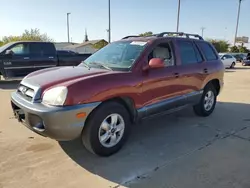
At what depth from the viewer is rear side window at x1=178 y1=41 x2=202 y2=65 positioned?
4.98 metres

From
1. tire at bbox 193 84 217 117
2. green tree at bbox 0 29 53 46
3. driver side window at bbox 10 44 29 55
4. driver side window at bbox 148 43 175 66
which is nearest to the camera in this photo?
driver side window at bbox 148 43 175 66

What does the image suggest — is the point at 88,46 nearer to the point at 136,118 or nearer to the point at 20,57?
the point at 20,57

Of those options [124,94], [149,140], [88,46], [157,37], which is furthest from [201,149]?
[88,46]

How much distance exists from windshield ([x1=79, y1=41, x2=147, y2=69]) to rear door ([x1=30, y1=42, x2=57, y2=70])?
715 centimetres

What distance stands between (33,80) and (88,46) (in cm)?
4712

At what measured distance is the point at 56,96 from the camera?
316 centimetres

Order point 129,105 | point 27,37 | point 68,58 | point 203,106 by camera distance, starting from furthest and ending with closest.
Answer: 1. point 27,37
2. point 68,58
3. point 203,106
4. point 129,105

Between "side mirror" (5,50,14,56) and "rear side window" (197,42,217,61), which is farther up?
"rear side window" (197,42,217,61)

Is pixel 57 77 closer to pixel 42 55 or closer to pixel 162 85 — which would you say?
pixel 162 85

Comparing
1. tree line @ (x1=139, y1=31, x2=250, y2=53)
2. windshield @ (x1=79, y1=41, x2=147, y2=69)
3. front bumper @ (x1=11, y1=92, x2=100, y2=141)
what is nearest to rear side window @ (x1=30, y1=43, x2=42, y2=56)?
windshield @ (x1=79, y1=41, x2=147, y2=69)

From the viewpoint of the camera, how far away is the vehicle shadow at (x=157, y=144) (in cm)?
335

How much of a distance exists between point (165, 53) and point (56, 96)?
237 centimetres

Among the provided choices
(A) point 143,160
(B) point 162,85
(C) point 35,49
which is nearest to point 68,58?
(C) point 35,49

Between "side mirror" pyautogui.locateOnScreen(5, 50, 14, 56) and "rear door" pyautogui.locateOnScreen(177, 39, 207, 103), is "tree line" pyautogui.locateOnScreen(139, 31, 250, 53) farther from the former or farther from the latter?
"rear door" pyautogui.locateOnScreen(177, 39, 207, 103)
